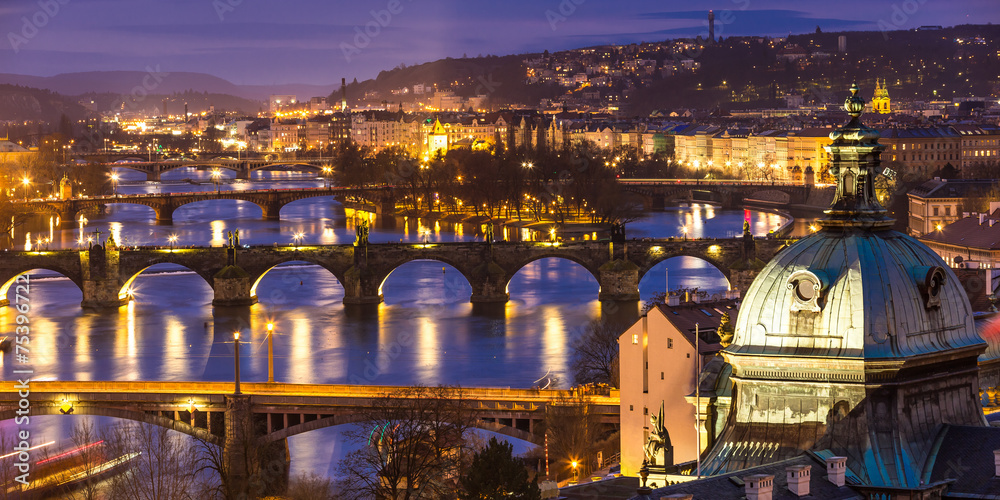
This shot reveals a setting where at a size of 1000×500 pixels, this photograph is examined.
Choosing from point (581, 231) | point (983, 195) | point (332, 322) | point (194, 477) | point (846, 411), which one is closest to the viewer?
point (846, 411)

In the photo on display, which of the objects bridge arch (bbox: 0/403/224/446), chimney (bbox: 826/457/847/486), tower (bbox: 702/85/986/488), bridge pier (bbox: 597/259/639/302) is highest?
tower (bbox: 702/85/986/488)

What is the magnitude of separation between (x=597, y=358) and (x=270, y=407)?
24.8ft

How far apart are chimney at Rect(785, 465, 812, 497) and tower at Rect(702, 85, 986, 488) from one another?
1.95 ft

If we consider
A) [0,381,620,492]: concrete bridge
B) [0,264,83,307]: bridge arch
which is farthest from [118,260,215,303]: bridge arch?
[0,381,620,492]: concrete bridge

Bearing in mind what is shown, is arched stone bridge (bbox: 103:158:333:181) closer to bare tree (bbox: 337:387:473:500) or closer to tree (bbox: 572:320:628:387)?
tree (bbox: 572:320:628:387)

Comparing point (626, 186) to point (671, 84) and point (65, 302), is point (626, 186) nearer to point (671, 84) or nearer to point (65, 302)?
point (65, 302)

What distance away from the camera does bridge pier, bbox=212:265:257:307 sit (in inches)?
1821

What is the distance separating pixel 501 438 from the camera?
2567 cm

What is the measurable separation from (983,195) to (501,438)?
3140 cm

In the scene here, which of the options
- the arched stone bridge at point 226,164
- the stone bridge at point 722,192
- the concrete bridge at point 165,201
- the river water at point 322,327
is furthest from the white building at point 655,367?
the arched stone bridge at point 226,164

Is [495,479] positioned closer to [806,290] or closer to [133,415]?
[806,290]

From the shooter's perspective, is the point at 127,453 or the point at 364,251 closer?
the point at 127,453

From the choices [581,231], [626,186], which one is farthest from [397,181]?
[581,231]

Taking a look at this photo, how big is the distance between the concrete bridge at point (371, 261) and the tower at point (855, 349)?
114 feet
